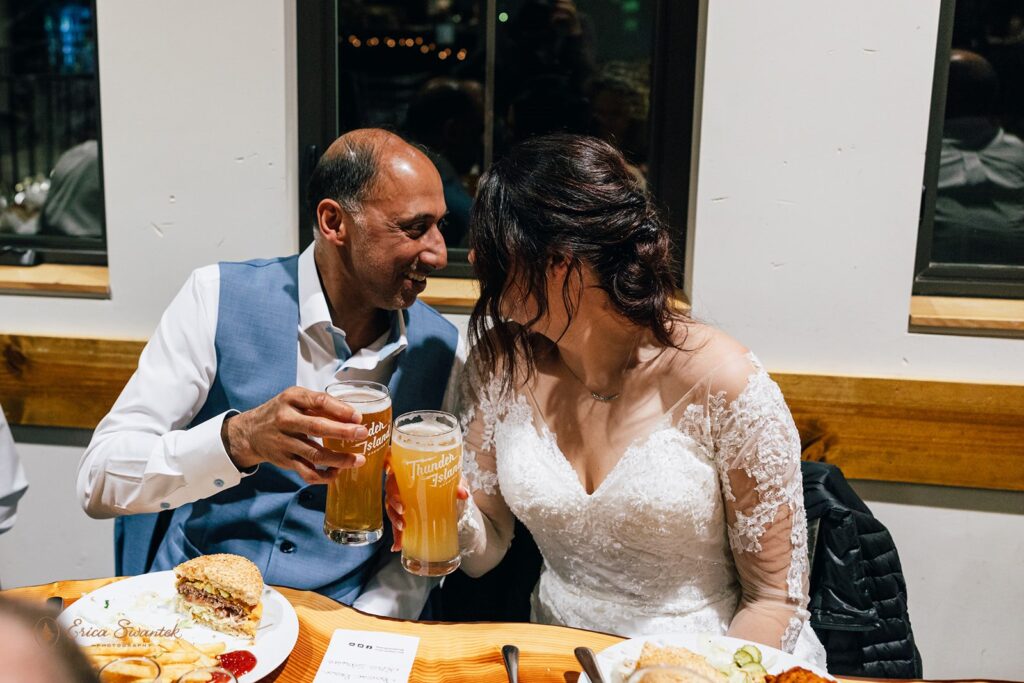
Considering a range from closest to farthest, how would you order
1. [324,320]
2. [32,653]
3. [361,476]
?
[32,653]
[361,476]
[324,320]

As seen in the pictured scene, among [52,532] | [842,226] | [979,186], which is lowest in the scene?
[52,532]

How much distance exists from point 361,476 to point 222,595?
30 centimetres

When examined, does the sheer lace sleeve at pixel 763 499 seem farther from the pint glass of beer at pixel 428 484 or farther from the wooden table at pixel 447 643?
the pint glass of beer at pixel 428 484

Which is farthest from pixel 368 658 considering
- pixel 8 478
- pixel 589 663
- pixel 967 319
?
pixel 967 319

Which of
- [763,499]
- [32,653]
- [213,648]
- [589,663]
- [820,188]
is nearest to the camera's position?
[32,653]

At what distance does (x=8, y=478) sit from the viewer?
2076 mm

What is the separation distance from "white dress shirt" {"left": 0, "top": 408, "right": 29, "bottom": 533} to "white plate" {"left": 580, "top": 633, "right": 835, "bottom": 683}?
5.24ft

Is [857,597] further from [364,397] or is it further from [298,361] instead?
[298,361]

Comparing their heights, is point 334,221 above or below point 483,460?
above

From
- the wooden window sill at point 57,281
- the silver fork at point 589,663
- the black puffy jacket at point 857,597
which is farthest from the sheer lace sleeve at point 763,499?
the wooden window sill at point 57,281

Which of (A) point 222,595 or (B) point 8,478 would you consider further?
(B) point 8,478

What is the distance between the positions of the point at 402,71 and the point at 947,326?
1802 mm

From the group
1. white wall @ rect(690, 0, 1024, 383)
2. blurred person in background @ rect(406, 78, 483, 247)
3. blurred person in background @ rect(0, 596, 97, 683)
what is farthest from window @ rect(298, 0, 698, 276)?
blurred person in background @ rect(0, 596, 97, 683)

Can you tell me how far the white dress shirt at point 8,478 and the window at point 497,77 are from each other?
1.00 meters
